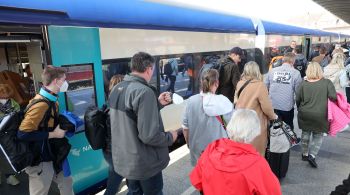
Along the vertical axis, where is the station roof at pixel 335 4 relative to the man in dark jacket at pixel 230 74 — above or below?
above

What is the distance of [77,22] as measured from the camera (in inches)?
119

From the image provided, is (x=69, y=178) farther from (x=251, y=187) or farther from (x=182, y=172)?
(x=251, y=187)

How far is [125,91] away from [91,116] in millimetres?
510

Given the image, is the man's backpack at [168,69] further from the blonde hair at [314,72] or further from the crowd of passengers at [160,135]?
the blonde hair at [314,72]

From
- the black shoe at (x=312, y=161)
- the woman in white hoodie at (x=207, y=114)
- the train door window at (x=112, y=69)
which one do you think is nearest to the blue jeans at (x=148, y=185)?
the woman in white hoodie at (x=207, y=114)

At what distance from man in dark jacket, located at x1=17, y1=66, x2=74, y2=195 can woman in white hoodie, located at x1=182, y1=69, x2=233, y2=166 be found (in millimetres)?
1174

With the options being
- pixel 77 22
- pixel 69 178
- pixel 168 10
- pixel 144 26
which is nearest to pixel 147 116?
pixel 69 178

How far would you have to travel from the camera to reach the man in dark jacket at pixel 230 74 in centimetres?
435

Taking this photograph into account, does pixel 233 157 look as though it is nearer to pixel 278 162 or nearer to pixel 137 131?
pixel 137 131

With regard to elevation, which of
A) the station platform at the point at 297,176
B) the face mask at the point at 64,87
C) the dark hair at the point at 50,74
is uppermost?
the dark hair at the point at 50,74

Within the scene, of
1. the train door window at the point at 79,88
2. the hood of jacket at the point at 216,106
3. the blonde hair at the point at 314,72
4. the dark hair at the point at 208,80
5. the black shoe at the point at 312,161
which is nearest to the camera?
the hood of jacket at the point at 216,106

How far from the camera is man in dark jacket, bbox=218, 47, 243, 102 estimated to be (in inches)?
171

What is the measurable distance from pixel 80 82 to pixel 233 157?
2.02m

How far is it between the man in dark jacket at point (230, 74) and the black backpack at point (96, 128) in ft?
7.52
